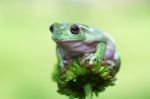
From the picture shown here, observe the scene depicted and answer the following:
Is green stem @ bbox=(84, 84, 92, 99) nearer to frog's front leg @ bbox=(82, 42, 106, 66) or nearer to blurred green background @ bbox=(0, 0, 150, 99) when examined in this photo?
frog's front leg @ bbox=(82, 42, 106, 66)

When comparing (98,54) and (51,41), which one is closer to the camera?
(98,54)

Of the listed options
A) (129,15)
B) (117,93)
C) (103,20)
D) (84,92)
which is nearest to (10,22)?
(103,20)

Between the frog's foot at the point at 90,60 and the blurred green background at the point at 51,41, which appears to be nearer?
the frog's foot at the point at 90,60

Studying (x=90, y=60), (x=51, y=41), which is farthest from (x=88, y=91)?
(x=51, y=41)

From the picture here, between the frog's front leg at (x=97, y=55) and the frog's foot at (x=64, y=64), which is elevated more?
the frog's front leg at (x=97, y=55)

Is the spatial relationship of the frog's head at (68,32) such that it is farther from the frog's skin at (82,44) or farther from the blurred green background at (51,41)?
the blurred green background at (51,41)

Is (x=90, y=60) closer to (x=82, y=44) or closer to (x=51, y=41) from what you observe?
(x=82, y=44)

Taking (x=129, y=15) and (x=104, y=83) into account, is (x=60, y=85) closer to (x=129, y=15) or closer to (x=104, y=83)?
(x=104, y=83)

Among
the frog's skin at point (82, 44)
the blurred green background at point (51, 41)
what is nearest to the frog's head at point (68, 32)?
the frog's skin at point (82, 44)
